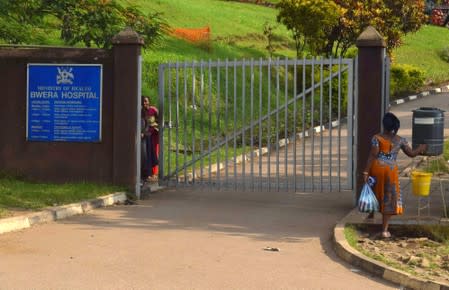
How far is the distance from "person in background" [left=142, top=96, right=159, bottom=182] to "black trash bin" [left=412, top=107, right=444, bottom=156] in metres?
4.88

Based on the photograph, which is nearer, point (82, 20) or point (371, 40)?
point (371, 40)

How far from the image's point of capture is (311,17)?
28.2 meters

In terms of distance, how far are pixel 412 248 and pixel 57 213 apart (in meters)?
4.46

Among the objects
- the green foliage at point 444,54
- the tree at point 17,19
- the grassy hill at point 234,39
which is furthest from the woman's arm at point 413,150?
the green foliage at point 444,54

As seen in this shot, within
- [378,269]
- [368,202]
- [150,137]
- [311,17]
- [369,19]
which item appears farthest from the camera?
[369,19]

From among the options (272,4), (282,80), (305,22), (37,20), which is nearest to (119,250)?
(37,20)

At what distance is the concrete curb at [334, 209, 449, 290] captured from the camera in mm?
7066

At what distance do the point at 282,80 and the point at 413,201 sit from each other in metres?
19.9

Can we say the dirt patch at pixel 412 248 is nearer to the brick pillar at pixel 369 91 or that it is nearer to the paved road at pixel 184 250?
the paved road at pixel 184 250

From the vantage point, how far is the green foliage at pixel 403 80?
33875 mm

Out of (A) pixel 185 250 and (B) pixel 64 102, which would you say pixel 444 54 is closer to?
(B) pixel 64 102

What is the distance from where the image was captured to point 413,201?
12.1 meters

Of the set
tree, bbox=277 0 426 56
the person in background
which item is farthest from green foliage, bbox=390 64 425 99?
the person in background

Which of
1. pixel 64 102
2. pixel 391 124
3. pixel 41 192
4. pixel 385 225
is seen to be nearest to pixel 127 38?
pixel 64 102
